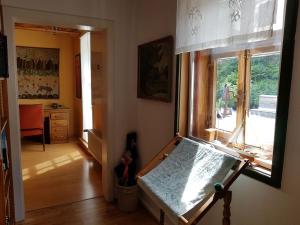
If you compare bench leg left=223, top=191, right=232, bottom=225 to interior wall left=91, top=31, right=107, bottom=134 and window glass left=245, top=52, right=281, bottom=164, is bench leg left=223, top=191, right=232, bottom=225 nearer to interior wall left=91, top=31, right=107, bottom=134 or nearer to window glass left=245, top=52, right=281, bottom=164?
window glass left=245, top=52, right=281, bottom=164

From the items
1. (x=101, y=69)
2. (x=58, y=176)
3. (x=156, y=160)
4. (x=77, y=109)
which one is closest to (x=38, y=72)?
(x=77, y=109)

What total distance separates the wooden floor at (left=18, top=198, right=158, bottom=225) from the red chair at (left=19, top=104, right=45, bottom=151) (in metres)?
2.46

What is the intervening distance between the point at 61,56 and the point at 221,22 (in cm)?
488

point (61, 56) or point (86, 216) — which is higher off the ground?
point (61, 56)

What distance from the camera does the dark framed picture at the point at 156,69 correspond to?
214 cm

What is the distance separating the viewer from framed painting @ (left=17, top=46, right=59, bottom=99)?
17.1ft

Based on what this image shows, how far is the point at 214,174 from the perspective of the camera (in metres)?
1.32

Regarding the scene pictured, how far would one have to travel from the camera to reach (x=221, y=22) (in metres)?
1.45

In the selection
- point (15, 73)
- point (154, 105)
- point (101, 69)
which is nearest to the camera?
point (15, 73)

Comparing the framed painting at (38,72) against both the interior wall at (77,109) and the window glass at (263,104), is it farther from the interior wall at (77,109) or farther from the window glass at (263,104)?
the window glass at (263,104)

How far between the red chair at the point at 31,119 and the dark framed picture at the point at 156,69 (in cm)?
280

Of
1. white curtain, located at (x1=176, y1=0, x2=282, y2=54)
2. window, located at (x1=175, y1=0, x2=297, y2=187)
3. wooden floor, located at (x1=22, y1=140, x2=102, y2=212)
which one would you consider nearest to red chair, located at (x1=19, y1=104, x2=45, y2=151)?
wooden floor, located at (x1=22, y1=140, x2=102, y2=212)

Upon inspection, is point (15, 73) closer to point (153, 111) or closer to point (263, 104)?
point (153, 111)

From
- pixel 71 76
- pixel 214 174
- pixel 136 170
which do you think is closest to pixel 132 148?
pixel 136 170
